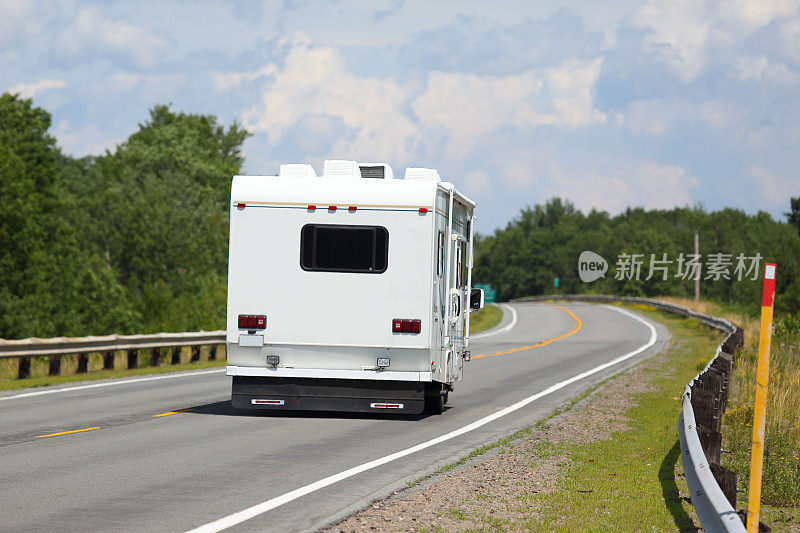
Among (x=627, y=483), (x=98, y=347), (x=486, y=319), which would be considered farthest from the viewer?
(x=486, y=319)

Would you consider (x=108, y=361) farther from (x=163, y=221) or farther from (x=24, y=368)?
(x=163, y=221)

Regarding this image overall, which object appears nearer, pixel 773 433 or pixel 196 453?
pixel 196 453

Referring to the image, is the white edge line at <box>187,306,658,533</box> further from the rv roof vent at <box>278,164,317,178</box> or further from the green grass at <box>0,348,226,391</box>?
the green grass at <box>0,348,226,391</box>

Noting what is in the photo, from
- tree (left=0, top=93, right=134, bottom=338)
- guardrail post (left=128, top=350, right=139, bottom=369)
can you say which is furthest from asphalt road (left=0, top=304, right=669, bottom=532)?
tree (left=0, top=93, right=134, bottom=338)

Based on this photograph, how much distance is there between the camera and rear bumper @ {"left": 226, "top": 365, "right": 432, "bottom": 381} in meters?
14.2

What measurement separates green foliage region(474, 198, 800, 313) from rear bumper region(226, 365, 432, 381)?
350 feet

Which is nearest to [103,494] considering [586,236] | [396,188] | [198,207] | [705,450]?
[705,450]

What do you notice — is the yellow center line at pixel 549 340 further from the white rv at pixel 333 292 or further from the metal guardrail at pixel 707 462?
the metal guardrail at pixel 707 462

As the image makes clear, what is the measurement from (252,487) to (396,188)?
5999 mm

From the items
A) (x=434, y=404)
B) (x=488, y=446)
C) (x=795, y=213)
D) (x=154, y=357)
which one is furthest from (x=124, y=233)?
(x=795, y=213)

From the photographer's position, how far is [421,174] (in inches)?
576

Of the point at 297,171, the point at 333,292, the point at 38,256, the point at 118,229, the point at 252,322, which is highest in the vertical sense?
the point at 118,229

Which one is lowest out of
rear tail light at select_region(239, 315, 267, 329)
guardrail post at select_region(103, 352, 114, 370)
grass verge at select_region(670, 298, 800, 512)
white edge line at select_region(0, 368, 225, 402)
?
white edge line at select_region(0, 368, 225, 402)

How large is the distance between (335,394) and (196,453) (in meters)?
3.47
